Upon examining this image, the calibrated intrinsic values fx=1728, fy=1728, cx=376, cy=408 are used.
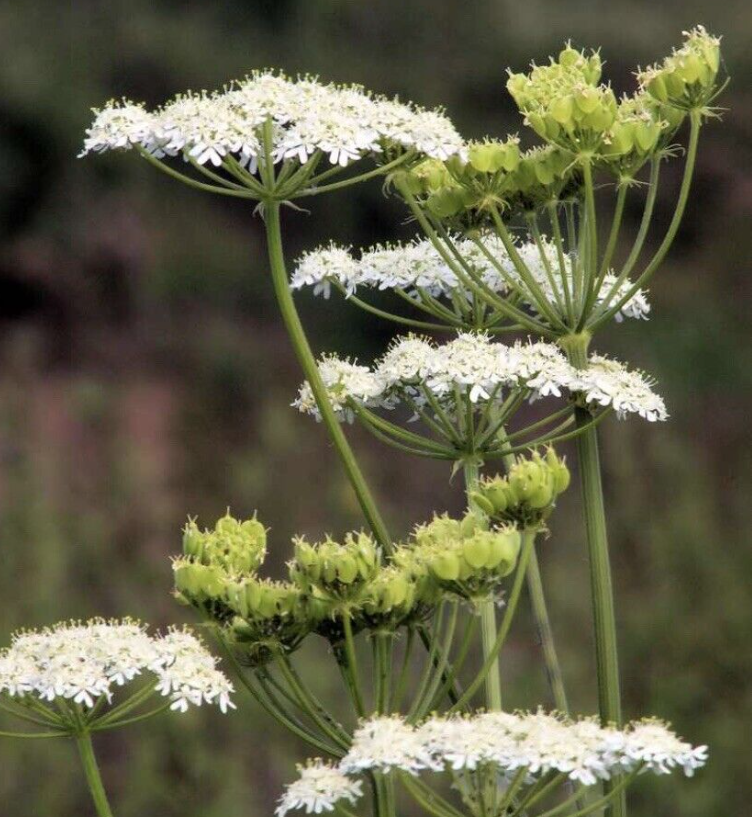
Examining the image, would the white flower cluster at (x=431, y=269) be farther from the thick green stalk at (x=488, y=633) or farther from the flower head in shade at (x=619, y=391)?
the thick green stalk at (x=488, y=633)

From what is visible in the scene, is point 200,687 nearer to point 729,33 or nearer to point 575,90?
point 575,90

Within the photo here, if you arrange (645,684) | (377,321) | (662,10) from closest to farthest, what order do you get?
1. (645,684)
2. (377,321)
3. (662,10)

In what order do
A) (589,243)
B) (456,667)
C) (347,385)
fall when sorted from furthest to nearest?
(347,385)
(589,243)
(456,667)

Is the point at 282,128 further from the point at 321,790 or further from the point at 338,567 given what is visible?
the point at 321,790

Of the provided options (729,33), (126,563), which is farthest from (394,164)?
(729,33)

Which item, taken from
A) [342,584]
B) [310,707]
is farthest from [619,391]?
[310,707]

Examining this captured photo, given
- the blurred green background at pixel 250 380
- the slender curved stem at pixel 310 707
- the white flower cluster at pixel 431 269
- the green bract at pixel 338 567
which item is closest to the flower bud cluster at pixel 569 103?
the white flower cluster at pixel 431 269

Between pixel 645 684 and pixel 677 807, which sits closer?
pixel 677 807
